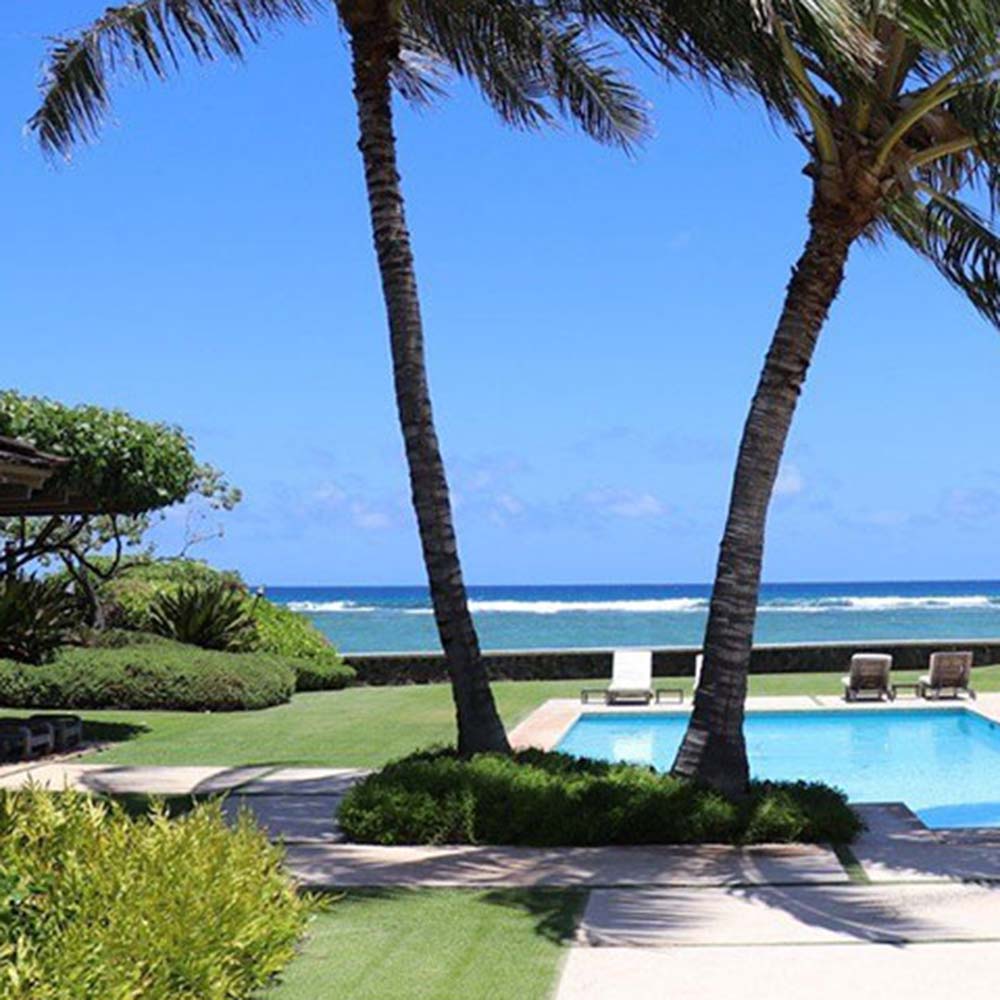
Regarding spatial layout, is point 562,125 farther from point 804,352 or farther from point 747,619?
point 747,619

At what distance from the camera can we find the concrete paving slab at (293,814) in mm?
10922

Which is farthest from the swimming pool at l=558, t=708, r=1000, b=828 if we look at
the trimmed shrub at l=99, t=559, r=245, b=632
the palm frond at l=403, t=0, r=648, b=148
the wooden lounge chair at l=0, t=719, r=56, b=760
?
the trimmed shrub at l=99, t=559, r=245, b=632

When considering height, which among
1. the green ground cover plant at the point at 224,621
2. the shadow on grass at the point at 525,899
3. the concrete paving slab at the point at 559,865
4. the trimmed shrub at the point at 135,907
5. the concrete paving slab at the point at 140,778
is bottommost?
the shadow on grass at the point at 525,899

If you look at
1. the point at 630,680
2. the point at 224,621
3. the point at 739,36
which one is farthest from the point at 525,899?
the point at 224,621

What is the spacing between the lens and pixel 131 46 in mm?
14742

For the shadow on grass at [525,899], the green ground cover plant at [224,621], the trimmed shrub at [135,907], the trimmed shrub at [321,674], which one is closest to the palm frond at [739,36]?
the shadow on grass at [525,899]

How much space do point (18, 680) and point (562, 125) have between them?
10264 millimetres

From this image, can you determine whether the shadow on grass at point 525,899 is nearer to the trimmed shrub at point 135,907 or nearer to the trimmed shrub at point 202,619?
the trimmed shrub at point 135,907

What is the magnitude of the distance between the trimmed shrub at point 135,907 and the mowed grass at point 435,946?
20cm

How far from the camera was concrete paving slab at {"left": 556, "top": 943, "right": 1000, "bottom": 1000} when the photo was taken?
6.86 meters

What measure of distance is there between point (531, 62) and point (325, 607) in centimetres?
8889

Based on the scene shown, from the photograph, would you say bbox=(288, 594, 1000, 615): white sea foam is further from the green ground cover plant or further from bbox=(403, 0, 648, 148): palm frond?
bbox=(403, 0, 648, 148): palm frond

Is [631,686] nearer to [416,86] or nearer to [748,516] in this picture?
[416,86]

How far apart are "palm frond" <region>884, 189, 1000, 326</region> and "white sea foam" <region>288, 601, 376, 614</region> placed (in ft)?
267
